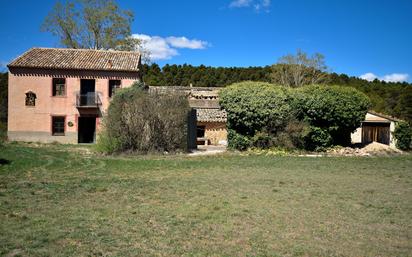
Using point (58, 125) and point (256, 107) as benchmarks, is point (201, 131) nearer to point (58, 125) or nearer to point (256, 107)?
point (256, 107)

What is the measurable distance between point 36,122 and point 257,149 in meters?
17.1

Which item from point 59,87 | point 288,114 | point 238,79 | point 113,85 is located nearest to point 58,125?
point 59,87

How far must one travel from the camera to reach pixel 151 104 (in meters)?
19.2

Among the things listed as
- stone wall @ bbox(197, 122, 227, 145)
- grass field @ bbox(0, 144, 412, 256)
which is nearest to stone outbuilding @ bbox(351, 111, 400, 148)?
stone wall @ bbox(197, 122, 227, 145)

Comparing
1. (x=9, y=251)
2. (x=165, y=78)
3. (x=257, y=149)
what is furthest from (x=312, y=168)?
(x=165, y=78)

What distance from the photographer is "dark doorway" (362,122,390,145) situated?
1182 inches

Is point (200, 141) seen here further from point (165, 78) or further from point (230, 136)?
point (165, 78)

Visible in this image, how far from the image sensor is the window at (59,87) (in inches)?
1092

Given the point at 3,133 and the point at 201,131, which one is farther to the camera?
the point at 201,131

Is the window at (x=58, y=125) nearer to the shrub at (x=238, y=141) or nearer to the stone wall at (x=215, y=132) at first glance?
the stone wall at (x=215, y=132)

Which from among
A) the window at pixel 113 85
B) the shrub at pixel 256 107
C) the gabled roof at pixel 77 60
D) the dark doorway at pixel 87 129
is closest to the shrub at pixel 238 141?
the shrub at pixel 256 107

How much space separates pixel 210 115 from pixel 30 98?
14190 mm

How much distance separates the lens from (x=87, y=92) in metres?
28.2

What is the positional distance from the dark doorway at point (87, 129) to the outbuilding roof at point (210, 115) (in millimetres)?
8682
